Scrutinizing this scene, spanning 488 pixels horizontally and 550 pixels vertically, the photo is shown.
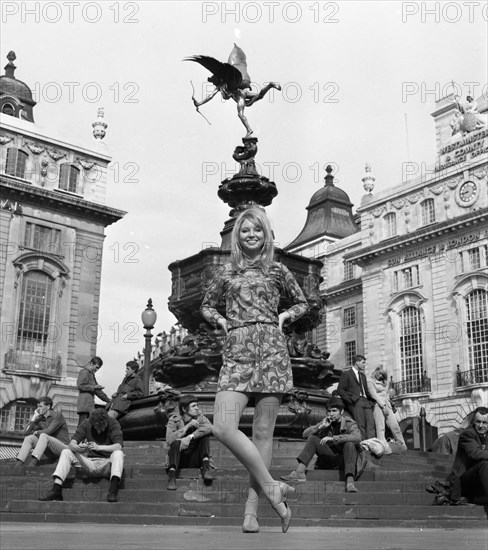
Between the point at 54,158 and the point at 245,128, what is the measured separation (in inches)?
1157

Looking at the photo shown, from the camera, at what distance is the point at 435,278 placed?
143ft

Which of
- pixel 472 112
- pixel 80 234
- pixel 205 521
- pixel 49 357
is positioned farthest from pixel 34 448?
pixel 472 112

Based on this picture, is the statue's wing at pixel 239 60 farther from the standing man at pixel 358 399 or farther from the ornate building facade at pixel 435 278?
the ornate building facade at pixel 435 278

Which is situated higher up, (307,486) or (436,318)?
Result: (436,318)

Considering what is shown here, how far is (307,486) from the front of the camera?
9125 millimetres

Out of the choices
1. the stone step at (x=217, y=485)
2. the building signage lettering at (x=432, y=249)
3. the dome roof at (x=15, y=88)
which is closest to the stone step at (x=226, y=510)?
the stone step at (x=217, y=485)

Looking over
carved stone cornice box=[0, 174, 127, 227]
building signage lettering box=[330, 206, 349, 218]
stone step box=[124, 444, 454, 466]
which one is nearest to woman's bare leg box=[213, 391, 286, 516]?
stone step box=[124, 444, 454, 466]

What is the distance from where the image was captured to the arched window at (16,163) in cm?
4072

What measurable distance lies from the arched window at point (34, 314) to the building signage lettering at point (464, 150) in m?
24.1

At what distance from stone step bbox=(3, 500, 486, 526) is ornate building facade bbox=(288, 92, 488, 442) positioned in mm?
33011

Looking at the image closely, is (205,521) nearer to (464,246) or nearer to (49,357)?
(49,357)

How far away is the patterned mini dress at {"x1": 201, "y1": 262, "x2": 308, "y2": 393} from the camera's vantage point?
5207 mm

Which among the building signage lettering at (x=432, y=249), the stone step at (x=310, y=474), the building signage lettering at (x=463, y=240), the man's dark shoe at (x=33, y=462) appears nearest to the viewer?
the stone step at (x=310, y=474)

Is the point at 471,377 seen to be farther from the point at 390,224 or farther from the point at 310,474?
the point at 310,474
